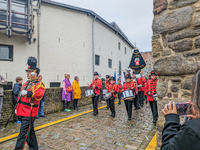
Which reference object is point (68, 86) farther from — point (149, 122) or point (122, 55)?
point (122, 55)

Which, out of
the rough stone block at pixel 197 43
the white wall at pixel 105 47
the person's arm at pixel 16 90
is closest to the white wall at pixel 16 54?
the person's arm at pixel 16 90

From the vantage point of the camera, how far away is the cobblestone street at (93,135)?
3.91m

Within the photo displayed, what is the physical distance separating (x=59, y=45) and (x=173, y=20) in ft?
37.5

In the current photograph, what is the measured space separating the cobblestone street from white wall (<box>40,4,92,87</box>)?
7315 millimetres

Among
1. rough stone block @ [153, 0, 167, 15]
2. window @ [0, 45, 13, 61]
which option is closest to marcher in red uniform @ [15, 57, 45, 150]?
rough stone block @ [153, 0, 167, 15]

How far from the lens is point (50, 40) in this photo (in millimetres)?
12820

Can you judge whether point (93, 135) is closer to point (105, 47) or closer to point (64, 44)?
point (64, 44)

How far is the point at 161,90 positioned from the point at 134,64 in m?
7.84

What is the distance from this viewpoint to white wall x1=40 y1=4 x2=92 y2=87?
1250cm

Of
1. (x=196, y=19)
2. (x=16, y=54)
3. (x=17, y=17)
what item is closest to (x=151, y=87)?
(x=196, y=19)

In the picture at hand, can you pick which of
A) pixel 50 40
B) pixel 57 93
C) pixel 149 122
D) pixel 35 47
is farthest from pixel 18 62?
pixel 149 122

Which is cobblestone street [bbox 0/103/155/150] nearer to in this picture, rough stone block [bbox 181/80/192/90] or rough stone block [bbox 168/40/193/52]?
rough stone block [bbox 181/80/192/90]

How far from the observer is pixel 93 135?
15.1 ft

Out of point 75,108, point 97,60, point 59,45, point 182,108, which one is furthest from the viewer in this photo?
point 97,60
